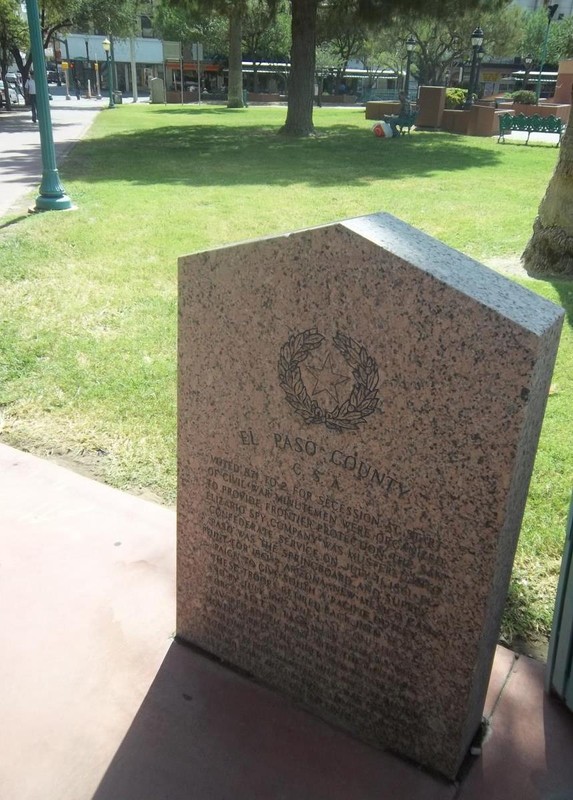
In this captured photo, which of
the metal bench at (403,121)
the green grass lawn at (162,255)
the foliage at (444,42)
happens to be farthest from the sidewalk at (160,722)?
the foliage at (444,42)

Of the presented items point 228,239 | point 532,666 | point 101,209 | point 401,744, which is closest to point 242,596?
point 401,744

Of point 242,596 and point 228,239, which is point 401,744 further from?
point 228,239

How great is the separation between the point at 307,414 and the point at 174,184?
12.3 metres

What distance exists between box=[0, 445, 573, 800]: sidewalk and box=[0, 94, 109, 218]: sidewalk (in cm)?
895

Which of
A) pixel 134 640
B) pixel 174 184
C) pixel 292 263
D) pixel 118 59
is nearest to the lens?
pixel 292 263

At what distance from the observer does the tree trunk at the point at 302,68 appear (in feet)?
66.6

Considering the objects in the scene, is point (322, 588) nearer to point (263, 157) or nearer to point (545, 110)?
point (263, 157)

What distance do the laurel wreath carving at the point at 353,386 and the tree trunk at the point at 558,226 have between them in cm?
663

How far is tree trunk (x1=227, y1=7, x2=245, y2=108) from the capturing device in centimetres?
3247

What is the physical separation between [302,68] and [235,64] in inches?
660

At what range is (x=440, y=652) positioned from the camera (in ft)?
7.08

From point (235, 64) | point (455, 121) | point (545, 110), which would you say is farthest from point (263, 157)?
point (235, 64)

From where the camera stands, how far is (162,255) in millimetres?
8250

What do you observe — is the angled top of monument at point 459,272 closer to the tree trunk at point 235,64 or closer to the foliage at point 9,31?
the tree trunk at point 235,64
